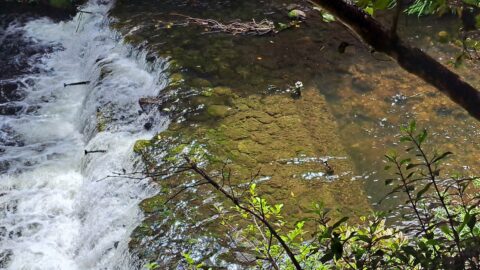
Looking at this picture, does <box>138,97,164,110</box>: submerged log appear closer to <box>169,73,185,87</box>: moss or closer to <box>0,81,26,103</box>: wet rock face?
<box>169,73,185,87</box>: moss

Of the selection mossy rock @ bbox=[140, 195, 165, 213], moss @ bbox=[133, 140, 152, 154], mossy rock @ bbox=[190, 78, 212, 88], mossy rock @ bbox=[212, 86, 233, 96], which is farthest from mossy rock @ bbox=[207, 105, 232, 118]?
mossy rock @ bbox=[140, 195, 165, 213]

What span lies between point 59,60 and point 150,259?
17.2ft

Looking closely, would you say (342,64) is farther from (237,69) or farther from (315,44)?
(237,69)

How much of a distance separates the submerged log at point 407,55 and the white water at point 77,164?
9.55 ft

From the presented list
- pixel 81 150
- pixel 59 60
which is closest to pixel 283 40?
pixel 81 150

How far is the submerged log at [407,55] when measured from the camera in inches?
49.6

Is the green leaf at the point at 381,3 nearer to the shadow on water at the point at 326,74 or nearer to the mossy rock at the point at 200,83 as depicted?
the shadow on water at the point at 326,74

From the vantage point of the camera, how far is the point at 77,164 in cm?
546

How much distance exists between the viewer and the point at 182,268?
341cm

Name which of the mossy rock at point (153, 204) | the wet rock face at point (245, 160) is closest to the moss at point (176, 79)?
the wet rock face at point (245, 160)

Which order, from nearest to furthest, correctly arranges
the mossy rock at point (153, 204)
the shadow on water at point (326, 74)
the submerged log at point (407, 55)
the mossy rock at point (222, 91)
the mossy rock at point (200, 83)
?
the submerged log at point (407, 55)
the mossy rock at point (153, 204)
the shadow on water at point (326, 74)
the mossy rock at point (222, 91)
the mossy rock at point (200, 83)

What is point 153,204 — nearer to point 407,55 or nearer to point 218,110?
point 218,110

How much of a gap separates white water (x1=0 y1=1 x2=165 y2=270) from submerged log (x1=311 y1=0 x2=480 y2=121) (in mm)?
2909

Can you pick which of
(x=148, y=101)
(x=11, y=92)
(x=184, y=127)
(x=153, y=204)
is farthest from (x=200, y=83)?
(x=11, y=92)
